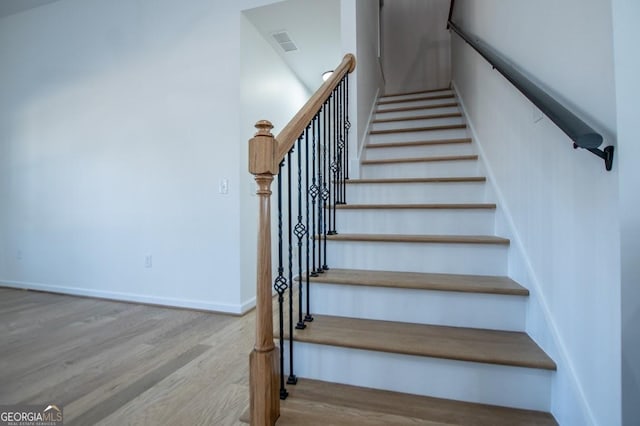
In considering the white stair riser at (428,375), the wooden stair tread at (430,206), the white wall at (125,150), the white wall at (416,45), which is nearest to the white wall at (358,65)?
the wooden stair tread at (430,206)

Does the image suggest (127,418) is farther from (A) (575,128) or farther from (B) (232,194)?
(A) (575,128)

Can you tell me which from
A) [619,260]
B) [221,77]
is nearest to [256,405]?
[619,260]

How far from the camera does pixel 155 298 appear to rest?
2945 mm

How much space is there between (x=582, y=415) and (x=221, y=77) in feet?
10.1

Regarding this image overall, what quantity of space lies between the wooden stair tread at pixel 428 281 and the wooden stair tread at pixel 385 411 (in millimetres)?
417

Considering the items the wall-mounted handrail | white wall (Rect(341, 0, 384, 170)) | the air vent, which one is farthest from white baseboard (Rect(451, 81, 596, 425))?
the air vent

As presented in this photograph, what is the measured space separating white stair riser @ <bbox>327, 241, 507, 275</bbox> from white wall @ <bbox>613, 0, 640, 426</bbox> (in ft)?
2.51

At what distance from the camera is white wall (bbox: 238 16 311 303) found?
272 cm

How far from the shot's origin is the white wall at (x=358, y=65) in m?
2.38

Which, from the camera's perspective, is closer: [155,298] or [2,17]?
[155,298]

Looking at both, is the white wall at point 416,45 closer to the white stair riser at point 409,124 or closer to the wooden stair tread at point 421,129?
the white stair riser at point 409,124

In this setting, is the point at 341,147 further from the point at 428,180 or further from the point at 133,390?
the point at 133,390

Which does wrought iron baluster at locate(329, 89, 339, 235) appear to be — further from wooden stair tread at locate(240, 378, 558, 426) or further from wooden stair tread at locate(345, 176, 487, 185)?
wooden stair tread at locate(240, 378, 558, 426)

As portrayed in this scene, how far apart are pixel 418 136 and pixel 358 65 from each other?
0.82m
